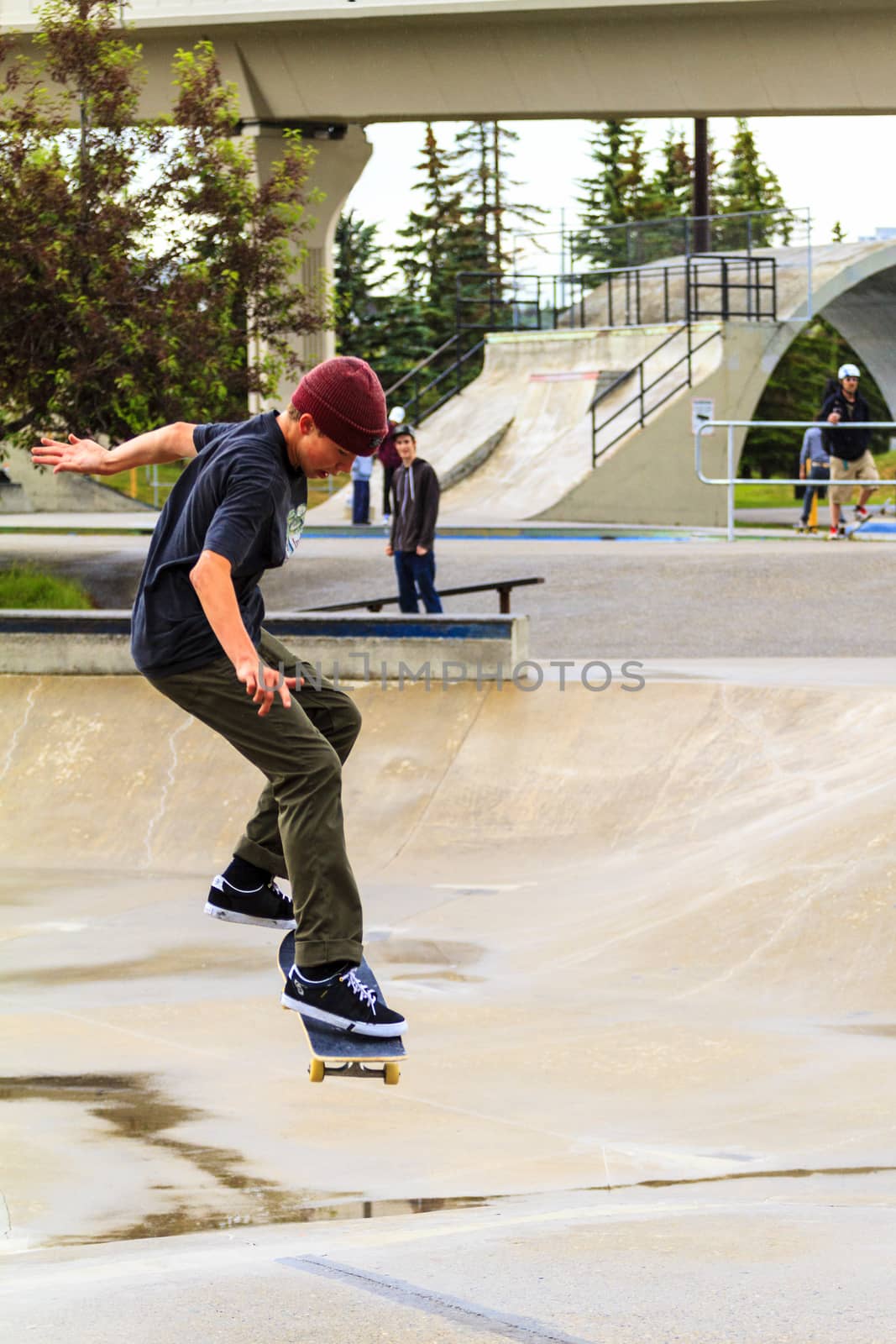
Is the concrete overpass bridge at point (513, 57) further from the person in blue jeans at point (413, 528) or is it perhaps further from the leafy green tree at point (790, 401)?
the leafy green tree at point (790, 401)

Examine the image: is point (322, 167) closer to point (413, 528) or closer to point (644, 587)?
point (644, 587)

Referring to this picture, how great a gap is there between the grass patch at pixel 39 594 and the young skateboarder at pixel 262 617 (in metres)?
11.2

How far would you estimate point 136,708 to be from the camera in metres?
10.8

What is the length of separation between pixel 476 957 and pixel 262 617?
3.30 metres

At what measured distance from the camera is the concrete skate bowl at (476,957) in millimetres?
5109

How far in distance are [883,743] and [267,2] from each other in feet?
76.2

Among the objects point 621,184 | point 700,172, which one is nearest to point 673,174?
point 621,184

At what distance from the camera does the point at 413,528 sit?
45.9 ft

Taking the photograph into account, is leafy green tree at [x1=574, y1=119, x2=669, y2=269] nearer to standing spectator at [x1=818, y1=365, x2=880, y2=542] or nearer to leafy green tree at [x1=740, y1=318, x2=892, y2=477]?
leafy green tree at [x1=740, y1=318, x2=892, y2=477]

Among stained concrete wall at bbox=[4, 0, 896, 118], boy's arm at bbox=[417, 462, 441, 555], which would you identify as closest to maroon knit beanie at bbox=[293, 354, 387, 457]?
boy's arm at bbox=[417, 462, 441, 555]

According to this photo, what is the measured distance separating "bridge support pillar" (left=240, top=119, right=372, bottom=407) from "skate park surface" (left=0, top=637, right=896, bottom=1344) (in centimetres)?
2117

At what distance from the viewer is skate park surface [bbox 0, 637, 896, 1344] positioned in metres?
3.78

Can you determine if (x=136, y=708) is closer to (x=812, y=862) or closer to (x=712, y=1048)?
(x=812, y=862)

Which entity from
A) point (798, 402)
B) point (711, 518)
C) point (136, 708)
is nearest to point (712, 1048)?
point (136, 708)
